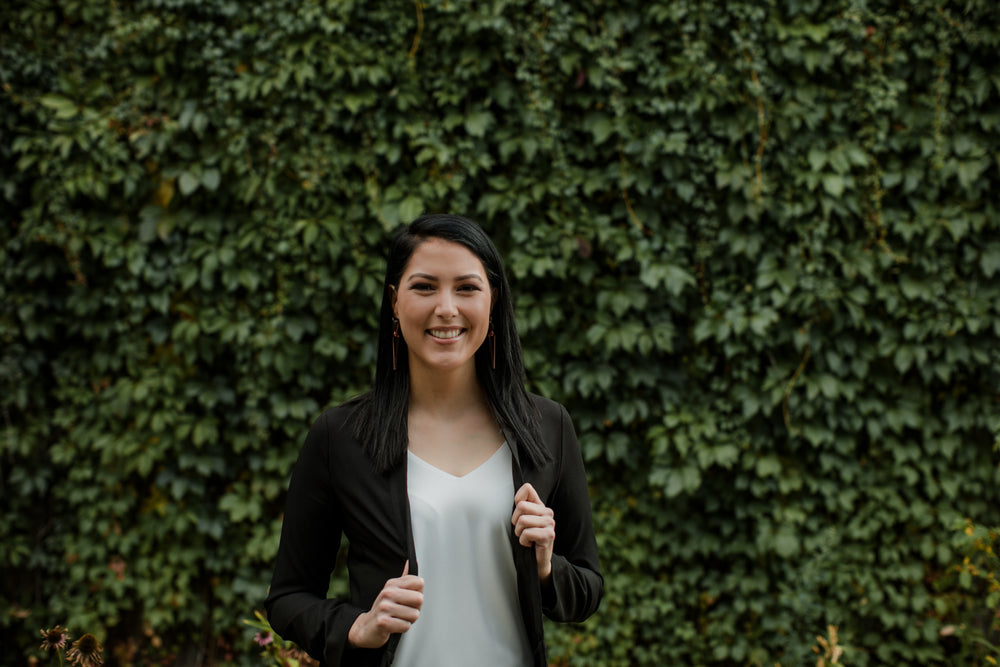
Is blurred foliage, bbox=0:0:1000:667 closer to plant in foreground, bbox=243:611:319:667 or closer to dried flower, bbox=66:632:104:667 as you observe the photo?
plant in foreground, bbox=243:611:319:667

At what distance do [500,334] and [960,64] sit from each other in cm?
293

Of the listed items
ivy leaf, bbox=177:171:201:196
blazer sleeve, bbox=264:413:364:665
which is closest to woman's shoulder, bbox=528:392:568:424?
blazer sleeve, bbox=264:413:364:665

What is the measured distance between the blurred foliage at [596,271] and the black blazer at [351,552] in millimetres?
1870

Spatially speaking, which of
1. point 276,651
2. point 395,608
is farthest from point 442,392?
point 276,651

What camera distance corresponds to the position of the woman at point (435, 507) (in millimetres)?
1456

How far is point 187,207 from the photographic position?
3480 millimetres

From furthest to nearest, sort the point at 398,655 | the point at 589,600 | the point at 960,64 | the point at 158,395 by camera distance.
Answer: the point at 158,395
the point at 960,64
the point at 589,600
the point at 398,655

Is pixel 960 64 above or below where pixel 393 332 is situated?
above

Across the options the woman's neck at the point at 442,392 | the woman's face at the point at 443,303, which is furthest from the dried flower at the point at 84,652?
the woman's face at the point at 443,303

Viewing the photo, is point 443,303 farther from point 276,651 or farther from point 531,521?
point 276,651

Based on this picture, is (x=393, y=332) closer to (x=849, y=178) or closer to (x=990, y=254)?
(x=849, y=178)

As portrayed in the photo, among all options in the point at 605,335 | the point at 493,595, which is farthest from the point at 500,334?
the point at 605,335

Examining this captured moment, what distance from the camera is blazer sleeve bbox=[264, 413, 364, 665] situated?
1445mm

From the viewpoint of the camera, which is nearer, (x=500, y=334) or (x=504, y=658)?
(x=504, y=658)
